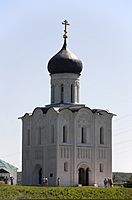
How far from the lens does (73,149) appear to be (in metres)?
50.2

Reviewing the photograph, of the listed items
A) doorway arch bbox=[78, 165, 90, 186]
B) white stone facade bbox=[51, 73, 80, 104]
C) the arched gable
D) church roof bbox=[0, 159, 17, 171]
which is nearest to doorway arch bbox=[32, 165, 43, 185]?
doorway arch bbox=[78, 165, 90, 186]

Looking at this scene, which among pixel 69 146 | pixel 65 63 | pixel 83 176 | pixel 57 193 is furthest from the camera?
pixel 65 63

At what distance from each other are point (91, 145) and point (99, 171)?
2.03 meters

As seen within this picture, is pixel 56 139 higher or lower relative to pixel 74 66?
lower

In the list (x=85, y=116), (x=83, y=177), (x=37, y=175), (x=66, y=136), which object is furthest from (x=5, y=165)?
(x=85, y=116)

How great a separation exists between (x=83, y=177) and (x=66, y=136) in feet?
11.1

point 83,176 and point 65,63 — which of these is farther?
point 65,63

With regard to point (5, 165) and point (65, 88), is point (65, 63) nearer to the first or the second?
point (65, 88)

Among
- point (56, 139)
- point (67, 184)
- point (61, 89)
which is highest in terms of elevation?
point (61, 89)

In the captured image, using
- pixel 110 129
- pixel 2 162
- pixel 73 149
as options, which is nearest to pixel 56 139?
pixel 73 149

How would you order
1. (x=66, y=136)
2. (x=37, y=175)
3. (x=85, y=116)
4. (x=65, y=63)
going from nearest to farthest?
1. (x=66, y=136)
2. (x=85, y=116)
3. (x=65, y=63)
4. (x=37, y=175)

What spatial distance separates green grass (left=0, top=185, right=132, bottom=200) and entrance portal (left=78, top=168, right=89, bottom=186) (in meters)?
6.55

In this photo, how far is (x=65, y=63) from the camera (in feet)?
172

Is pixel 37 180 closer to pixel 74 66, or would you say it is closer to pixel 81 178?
pixel 81 178
